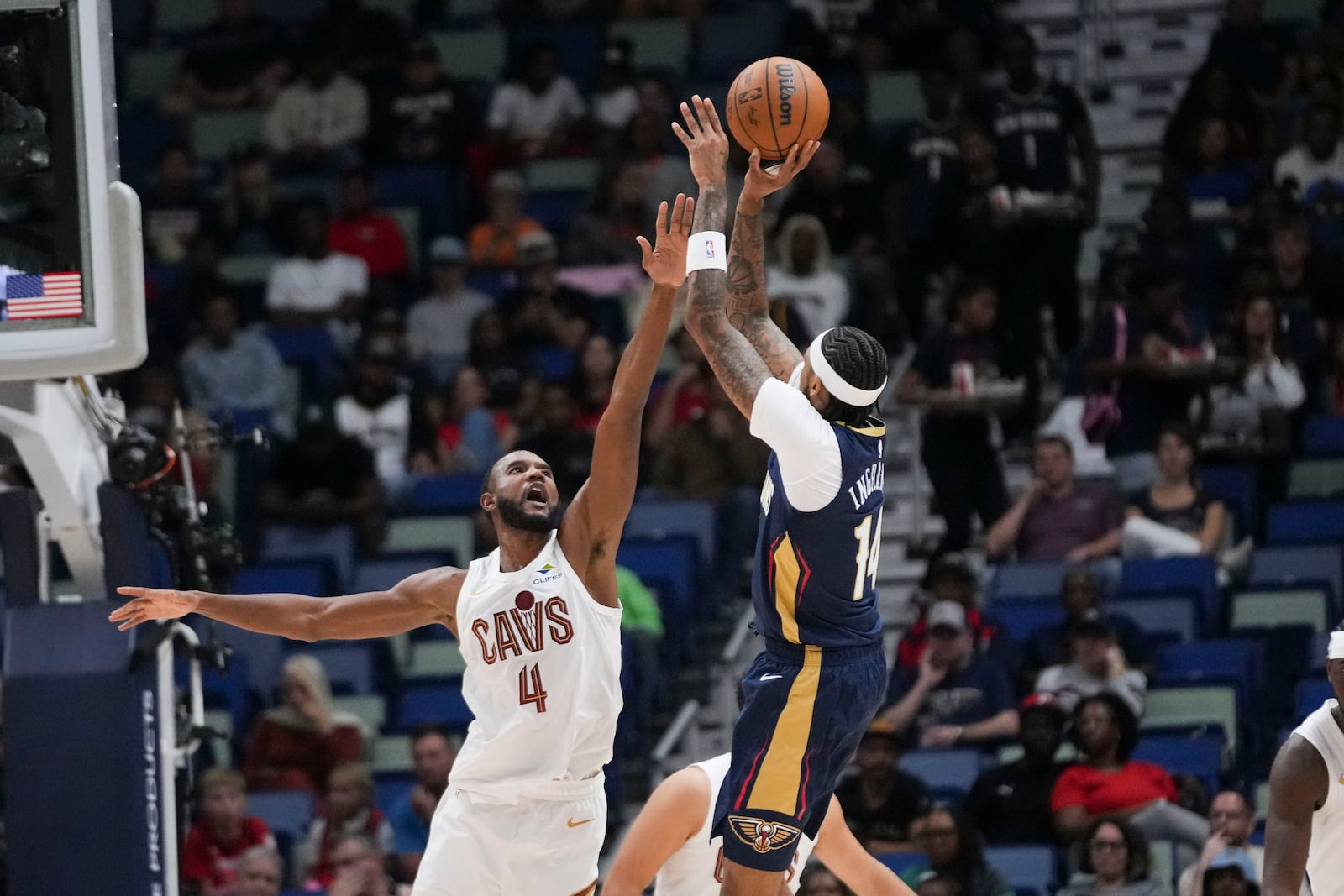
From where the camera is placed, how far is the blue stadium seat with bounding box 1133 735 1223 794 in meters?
10.6

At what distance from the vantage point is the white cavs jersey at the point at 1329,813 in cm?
638

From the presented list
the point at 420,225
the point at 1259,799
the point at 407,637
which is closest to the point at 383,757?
the point at 407,637

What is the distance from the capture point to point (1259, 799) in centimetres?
1032

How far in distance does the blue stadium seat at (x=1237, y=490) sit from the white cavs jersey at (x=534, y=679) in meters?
6.18

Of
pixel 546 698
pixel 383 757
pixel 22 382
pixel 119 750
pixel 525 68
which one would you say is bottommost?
pixel 383 757

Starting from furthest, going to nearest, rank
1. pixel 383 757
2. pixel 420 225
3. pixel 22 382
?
pixel 420 225 < pixel 383 757 < pixel 22 382

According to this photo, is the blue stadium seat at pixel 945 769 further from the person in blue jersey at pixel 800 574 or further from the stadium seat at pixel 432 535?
the person in blue jersey at pixel 800 574

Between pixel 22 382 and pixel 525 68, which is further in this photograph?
pixel 525 68

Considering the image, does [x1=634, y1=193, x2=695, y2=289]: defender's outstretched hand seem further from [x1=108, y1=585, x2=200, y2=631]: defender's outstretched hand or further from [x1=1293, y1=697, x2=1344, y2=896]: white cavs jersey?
[x1=1293, y1=697, x2=1344, y2=896]: white cavs jersey

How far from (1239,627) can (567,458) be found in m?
3.70

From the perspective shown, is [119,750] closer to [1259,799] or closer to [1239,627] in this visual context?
[1259,799]

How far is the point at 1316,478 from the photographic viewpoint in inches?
487

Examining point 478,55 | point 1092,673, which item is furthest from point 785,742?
point 478,55

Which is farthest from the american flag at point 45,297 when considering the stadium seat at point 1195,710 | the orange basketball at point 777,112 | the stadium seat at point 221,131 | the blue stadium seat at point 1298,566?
the stadium seat at point 221,131
